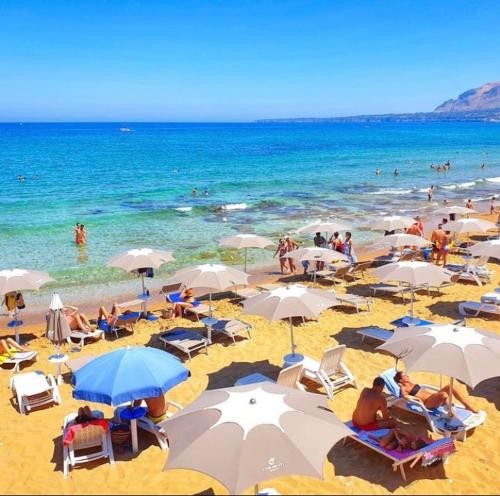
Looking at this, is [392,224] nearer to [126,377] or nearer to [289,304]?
[289,304]

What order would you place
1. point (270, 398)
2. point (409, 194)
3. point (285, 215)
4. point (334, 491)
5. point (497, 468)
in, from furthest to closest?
point (409, 194), point (285, 215), point (497, 468), point (334, 491), point (270, 398)

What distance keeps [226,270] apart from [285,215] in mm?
19927

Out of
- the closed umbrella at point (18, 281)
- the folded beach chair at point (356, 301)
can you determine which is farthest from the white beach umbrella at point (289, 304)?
the closed umbrella at point (18, 281)

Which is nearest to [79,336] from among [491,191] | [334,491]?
[334,491]

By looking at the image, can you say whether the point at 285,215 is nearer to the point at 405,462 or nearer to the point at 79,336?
the point at 79,336

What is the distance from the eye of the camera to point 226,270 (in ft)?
36.3

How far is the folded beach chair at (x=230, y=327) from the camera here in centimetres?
1138

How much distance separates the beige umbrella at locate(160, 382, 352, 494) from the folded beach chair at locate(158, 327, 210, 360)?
494 centimetres

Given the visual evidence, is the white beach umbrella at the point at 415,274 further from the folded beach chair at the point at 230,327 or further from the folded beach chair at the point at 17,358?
the folded beach chair at the point at 17,358

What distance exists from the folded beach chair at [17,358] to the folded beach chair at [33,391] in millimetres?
1282

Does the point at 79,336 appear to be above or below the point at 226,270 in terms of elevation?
below

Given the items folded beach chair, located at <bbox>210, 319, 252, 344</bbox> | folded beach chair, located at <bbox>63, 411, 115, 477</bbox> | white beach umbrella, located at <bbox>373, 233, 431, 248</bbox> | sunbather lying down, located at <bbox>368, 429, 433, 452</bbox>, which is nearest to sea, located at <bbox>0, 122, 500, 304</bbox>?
folded beach chair, located at <bbox>210, 319, 252, 344</bbox>

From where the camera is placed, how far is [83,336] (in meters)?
11.6

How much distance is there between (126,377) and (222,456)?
2.38 meters
